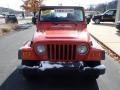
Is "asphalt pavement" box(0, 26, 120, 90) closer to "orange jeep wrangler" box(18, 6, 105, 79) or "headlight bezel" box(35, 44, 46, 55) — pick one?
"orange jeep wrangler" box(18, 6, 105, 79)

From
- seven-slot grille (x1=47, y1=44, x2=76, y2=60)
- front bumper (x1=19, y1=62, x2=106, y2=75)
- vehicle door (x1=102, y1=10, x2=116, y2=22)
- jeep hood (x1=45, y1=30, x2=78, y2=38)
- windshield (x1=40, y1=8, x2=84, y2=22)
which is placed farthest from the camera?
vehicle door (x1=102, y1=10, x2=116, y2=22)

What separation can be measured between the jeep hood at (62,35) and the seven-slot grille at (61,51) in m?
0.20

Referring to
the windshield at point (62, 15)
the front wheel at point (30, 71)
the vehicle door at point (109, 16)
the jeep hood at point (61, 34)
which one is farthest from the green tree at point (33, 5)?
the front wheel at point (30, 71)

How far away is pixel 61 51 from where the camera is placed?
6367 millimetres

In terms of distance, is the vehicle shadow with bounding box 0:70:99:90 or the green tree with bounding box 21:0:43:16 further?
the green tree with bounding box 21:0:43:16

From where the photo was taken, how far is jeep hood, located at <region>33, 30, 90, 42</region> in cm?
657

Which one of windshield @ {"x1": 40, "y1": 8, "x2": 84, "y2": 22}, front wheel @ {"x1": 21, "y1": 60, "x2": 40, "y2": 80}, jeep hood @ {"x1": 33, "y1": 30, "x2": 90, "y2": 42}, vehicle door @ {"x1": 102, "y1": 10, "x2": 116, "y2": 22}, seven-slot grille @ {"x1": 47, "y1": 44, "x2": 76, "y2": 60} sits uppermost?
windshield @ {"x1": 40, "y1": 8, "x2": 84, "y2": 22}

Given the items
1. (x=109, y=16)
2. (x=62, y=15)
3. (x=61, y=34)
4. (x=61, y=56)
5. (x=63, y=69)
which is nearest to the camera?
(x=63, y=69)

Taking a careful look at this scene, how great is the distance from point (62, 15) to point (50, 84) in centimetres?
218

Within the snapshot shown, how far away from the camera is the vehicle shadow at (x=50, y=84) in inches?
267

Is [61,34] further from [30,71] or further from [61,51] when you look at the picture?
[30,71]

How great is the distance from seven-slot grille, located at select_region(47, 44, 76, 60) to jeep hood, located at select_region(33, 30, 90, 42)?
0.20m

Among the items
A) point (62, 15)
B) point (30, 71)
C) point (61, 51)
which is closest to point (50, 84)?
point (30, 71)

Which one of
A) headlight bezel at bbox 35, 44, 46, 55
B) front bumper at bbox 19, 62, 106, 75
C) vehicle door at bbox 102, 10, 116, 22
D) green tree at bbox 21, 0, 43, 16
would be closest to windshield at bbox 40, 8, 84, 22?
headlight bezel at bbox 35, 44, 46, 55
